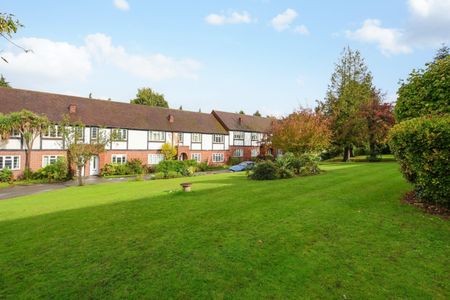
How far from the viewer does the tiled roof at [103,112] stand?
31.1 metres

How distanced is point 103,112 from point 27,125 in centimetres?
931

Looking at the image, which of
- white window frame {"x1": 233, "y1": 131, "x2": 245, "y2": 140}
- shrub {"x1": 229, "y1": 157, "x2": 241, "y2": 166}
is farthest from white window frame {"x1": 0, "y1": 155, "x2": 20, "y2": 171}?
white window frame {"x1": 233, "y1": 131, "x2": 245, "y2": 140}

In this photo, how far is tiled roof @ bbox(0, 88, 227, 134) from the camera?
1224 inches

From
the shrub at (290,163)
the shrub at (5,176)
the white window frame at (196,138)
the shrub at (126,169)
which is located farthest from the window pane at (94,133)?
the shrub at (290,163)

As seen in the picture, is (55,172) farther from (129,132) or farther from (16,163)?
(129,132)

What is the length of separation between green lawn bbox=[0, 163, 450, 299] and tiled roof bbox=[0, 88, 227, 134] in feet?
86.2

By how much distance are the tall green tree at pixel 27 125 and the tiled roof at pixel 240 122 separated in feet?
90.2

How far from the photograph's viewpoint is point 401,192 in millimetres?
10812

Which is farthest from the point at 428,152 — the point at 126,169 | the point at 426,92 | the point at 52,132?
the point at 52,132

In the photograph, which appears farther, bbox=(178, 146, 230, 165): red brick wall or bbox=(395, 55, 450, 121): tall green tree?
bbox=(178, 146, 230, 165): red brick wall

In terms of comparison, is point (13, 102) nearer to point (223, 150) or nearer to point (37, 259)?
point (223, 150)

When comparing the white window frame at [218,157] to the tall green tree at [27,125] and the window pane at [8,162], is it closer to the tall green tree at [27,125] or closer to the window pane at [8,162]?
the tall green tree at [27,125]

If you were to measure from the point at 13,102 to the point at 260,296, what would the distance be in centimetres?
3536

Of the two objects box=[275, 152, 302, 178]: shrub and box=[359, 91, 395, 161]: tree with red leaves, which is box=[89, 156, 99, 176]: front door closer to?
box=[275, 152, 302, 178]: shrub
